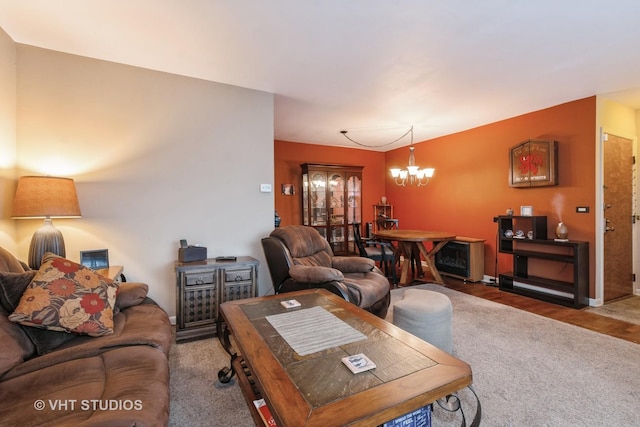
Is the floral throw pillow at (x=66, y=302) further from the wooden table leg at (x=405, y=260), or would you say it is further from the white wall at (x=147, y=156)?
the wooden table leg at (x=405, y=260)

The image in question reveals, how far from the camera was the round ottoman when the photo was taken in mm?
2188

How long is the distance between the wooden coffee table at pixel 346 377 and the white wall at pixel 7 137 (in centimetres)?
211

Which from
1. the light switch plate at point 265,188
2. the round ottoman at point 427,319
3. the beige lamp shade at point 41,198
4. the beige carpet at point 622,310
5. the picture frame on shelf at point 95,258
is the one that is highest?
the light switch plate at point 265,188

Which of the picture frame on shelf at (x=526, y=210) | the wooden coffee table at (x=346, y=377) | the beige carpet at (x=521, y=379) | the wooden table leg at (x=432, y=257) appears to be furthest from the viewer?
the wooden table leg at (x=432, y=257)

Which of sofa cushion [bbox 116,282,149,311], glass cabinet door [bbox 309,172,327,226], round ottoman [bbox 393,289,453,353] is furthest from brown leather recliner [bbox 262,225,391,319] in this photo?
glass cabinet door [bbox 309,172,327,226]

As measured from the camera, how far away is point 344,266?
10.6 feet

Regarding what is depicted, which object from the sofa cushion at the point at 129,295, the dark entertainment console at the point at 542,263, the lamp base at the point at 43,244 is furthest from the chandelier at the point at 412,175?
the lamp base at the point at 43,244

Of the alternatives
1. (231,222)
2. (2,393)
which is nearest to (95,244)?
(231,222)

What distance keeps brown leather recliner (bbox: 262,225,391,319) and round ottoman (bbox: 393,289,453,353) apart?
388mm

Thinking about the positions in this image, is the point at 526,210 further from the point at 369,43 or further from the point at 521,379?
the point at 369,43

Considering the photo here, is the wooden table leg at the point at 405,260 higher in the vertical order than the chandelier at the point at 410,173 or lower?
lower

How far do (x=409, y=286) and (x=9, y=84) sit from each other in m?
4.85

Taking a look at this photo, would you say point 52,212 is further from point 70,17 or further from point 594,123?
point 594,123

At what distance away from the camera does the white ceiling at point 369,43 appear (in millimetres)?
1992
